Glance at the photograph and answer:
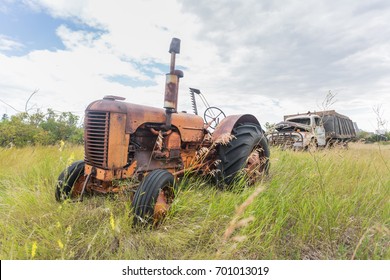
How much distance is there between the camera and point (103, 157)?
225cm

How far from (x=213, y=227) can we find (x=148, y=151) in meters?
1.16

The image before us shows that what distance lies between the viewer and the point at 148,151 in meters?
2.76

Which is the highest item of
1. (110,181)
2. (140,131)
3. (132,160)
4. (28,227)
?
(140,131)

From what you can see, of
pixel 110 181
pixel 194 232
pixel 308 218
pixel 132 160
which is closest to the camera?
pixel 194 232

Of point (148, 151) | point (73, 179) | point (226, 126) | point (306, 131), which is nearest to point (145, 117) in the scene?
point (148, 151)

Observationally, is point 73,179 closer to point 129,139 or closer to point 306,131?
point 129,139

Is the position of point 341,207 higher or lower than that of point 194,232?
higher

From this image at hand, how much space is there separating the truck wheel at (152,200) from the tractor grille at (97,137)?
476 mm

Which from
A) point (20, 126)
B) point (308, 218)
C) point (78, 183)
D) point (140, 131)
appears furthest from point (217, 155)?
point (20, 126)

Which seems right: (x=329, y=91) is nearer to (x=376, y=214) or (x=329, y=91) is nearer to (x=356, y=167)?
(x=376, y=214)

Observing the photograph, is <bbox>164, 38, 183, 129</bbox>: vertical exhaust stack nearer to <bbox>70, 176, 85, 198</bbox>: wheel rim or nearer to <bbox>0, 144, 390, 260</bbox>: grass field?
<bbox>0, 144, 390, 260</bbox>: grass field

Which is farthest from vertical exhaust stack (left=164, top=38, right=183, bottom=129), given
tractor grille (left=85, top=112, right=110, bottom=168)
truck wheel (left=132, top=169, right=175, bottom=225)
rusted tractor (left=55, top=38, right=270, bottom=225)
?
truck wheel (left=132, top=169, right=175, bottom=225)

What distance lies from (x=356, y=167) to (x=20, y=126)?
11.4 m

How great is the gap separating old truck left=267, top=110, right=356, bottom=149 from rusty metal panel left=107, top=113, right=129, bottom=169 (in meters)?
5.50
